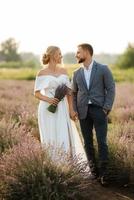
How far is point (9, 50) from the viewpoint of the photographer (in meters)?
118

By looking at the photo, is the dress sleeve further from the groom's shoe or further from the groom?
the groom's shoe

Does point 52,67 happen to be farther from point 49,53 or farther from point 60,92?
point 60,92

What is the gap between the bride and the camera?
728 centimetres

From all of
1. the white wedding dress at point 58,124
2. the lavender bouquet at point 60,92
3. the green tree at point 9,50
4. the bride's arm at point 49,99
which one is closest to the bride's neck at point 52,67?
the white wedding dress at point 58,124

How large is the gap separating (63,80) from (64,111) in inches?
16.6

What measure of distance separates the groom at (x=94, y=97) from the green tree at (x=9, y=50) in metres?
107

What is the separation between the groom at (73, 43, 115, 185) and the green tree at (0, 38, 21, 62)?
106819 mm

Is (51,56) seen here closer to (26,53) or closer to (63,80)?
(63,80)

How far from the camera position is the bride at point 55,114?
7281 millimetres

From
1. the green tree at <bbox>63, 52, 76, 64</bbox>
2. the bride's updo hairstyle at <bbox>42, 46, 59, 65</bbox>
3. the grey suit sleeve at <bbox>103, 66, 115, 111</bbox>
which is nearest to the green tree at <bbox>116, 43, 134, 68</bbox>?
the bride's updo hairstyle at <bbox>42, 46, 59, 65</bbox>

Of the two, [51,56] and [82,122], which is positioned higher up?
[51,56]

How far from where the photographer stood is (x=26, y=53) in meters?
184

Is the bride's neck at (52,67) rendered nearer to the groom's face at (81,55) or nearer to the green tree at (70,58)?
the groom's face at (81,55)

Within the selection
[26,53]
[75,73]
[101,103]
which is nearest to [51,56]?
[75,73]
